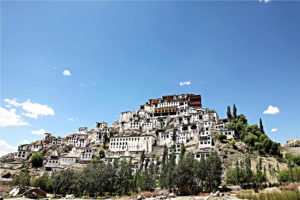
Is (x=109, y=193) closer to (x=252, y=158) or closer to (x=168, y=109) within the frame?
(x=252, y=158)

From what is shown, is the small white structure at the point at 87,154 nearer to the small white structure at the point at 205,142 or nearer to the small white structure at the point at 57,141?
the small white structure at the point at 57,141

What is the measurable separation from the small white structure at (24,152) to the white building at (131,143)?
3574 cm

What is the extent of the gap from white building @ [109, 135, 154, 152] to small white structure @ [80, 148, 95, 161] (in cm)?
847

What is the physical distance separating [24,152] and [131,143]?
46.4 meters

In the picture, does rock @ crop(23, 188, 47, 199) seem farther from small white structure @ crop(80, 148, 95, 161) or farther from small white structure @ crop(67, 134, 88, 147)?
small white structure @ crop(67, 134, 88, 147)

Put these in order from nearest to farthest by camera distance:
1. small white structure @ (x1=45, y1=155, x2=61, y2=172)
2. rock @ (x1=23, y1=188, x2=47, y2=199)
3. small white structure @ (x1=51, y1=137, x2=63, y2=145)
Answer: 1. rock @ (x1=23, y1=188, x2=47, y2=199)
2. small white structure @ (x1=45, y1=155, x2=61, y2=172)
3. small white structure @ (x1=51, y1=137, x2=63, y2=145)

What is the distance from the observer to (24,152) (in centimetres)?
8825

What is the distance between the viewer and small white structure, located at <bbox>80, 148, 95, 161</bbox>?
8262 centimetres

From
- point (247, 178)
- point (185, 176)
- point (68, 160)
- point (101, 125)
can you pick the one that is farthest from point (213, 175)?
point (101, 125)

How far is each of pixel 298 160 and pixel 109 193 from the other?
56.2m

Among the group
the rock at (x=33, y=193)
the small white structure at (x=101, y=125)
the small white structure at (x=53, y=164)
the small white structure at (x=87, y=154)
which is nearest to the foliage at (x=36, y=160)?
Result: the small white structure at (x=53, y=164)

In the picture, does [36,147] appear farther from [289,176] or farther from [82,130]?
[289,176]

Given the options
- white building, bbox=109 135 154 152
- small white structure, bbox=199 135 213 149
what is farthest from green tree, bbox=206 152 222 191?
white building, bbox=109 135 154 152

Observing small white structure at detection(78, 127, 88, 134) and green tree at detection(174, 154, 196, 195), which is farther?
small white structure at detection(78, 127, 88, 134)
